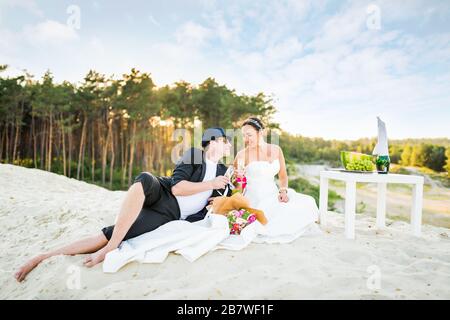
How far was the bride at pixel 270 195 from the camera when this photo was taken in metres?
3.13

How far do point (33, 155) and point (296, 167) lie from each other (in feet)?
51.3

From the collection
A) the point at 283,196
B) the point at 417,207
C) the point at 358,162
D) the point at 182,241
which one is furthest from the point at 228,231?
the point at 417,207

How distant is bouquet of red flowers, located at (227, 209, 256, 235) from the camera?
2.91 metres

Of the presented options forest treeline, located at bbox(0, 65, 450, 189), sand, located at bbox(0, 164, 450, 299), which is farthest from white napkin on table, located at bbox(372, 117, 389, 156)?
forest treeline, located at bbox(0, 65, 450, 189)

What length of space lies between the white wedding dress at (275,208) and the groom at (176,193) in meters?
0.60

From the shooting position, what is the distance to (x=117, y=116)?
17.4m

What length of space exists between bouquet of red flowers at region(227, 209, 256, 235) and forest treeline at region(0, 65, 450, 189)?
10.5m

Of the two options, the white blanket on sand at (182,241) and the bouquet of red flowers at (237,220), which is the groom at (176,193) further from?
the bouquet of red flowers at (237,220)

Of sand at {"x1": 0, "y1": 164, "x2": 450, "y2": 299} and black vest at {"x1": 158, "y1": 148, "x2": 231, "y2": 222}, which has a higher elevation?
black vest at {"x1": 158, "y1": 148, "x2": 231, "y2": 222}

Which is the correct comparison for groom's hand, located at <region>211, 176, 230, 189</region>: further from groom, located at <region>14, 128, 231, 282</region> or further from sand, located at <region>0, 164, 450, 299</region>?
sand, located at <region>0, 164, 450, 299</region>

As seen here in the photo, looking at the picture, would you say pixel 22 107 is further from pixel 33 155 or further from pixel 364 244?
pixel 364 244

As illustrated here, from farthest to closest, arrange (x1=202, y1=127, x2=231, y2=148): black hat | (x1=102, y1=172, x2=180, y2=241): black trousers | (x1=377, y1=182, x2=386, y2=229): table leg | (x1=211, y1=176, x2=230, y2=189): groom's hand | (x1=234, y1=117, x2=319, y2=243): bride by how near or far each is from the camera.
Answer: (x1=377, y1=182, x2=386, y2=229): table leg < (x1=234, y1=117, x2=319, y2=243): bride < (x1=202, y1=127, x2=231, y2=148): black hat < (x1=211, y1=176, x2=230, y2=189): groom's hand < (x1=102, y1=172, x2=180, y2=241): black trousers

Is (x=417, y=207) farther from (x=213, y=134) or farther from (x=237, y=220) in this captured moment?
(x=213, y=134)

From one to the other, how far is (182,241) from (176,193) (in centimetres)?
50
